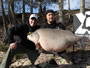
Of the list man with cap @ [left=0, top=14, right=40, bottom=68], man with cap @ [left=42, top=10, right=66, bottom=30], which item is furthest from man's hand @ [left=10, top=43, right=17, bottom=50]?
man with cap @ [left=42, top=10, right=66, bottom=30]

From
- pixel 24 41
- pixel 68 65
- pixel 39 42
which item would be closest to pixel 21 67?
pixel 24 41

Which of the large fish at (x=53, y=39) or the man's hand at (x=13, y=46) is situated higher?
the large fish at (x=53, y=39)

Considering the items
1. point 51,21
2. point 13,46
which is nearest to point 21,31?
point 13,46

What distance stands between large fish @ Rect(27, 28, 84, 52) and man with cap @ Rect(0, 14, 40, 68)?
0.77 meters

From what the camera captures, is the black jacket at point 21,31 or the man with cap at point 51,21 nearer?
the man with cap at point 51,21

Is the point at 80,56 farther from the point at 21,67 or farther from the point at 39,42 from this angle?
the point at 39,42

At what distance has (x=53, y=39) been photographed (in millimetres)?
3180

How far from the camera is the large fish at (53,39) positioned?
3150 mm

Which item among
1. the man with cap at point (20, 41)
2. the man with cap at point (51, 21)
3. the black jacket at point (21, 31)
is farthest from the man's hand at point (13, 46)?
the man with cap at point (51, 21)

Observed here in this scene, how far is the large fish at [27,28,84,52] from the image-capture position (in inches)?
124

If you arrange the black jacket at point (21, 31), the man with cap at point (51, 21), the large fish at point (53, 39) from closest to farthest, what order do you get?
the large fish at point (53, 39), the man with cap at point (51, 21), the black jacket at point (21, 31)

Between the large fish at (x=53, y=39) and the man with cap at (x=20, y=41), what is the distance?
765 mm

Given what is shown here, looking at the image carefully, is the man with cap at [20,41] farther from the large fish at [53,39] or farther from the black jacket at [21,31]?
the large fish at [53,39]

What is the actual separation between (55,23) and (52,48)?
961mm
